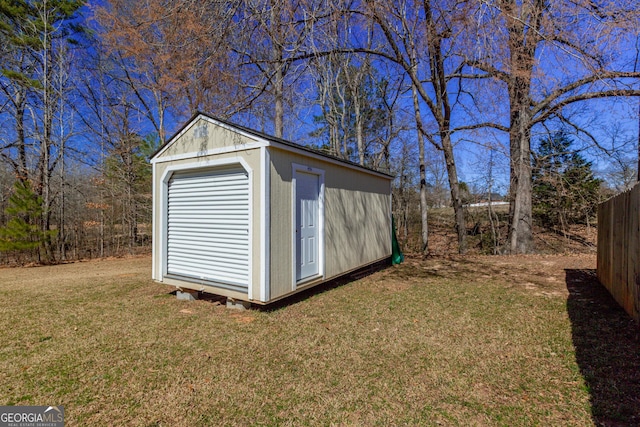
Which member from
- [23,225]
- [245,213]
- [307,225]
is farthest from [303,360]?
[23,225]

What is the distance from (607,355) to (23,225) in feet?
43.0

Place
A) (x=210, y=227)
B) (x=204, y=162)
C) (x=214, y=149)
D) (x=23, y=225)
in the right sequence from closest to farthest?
1. (x=214, y=149)
2. (x=204, y=162)
3. (x=210, y=227)
4. (x=23, y=225)

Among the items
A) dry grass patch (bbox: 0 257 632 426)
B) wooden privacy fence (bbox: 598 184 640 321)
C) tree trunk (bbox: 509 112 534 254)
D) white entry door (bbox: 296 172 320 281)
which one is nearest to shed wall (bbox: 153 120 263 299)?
dry grass patch (bbox: 0 257 632 426)

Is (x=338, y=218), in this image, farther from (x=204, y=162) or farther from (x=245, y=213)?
(x=204, y=162)

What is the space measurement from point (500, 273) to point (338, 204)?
12.8 ft

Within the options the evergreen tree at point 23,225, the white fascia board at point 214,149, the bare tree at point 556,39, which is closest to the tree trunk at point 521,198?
the bare tree at point 556,39

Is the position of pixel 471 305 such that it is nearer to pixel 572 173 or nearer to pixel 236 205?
pixel 236 205

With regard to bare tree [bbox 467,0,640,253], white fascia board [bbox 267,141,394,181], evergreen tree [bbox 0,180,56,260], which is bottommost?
evergreen tree [bbox 0,180,56,260]

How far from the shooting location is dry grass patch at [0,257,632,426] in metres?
2.12

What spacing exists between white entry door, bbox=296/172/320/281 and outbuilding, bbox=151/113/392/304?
15 mm

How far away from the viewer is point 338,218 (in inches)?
222

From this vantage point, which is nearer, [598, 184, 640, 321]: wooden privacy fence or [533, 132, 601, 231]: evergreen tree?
[598, 184, 640, 321]: wooden privacy fence

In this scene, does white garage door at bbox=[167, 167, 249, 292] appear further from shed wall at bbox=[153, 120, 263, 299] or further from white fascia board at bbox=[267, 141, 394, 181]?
white fascia board at bbox=[267, 141, 394, 181]

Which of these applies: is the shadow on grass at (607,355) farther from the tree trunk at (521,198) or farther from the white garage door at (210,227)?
the tree trunk at (521,198)
